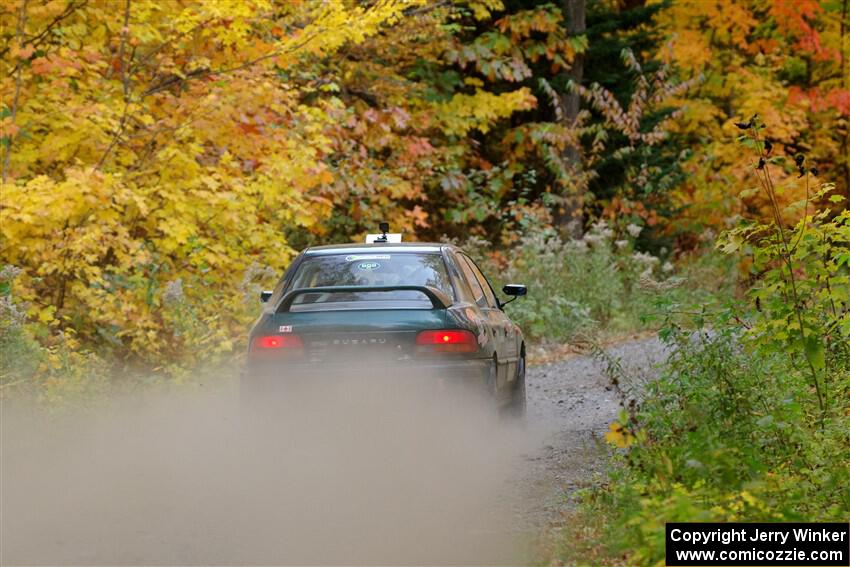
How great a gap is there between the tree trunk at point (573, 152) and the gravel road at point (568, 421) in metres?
6.61

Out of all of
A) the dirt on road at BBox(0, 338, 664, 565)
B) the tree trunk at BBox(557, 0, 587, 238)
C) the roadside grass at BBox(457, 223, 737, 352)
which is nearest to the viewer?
the dirt on road at BBox(0, 338, 664, 565)

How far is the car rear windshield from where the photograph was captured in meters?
9.44

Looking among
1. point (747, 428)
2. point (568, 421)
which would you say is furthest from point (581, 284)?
point (747, 428)

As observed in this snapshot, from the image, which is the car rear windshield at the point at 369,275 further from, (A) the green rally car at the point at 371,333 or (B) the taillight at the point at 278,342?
(B) the taillight at the point at 278,342

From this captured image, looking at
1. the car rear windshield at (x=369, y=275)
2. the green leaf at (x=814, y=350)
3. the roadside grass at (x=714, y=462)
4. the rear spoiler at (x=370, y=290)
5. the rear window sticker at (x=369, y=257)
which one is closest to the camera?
the roadside grass at (x=714, y=462)

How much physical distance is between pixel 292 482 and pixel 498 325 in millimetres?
2797

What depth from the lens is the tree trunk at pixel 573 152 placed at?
80.4 feet

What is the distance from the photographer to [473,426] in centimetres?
915

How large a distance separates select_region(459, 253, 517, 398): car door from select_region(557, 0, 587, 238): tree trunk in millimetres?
12882

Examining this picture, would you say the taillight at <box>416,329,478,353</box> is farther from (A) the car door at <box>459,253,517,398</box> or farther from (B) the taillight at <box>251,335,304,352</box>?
(A) the car door at <box>459,253,517,398</box>

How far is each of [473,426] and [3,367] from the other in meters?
4.06

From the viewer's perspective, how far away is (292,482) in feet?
27.8

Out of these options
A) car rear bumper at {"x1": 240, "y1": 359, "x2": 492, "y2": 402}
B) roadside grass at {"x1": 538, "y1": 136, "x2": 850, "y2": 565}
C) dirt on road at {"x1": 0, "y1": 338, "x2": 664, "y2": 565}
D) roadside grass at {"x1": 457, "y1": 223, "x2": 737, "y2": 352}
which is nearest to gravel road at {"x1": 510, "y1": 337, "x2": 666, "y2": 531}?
dirt on road at {"x1": 0, "y1": 338, "x2": 664, "y2": 565}

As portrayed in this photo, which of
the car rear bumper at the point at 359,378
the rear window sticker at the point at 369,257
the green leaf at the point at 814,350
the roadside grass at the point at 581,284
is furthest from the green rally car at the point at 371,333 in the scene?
the roadside grass at the point at 581,284
